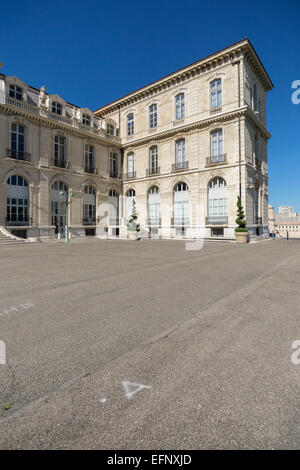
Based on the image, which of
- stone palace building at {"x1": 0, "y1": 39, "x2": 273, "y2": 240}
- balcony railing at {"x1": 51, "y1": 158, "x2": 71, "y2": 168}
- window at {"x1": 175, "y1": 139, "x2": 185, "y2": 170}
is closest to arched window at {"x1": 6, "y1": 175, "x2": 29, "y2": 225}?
stone palace building at {"x1": 0, "y1": 39, "x2": 273, "y2": 240}

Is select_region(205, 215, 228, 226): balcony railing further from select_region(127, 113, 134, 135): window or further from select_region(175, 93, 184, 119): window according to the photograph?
select_region(127, 113, 134, 135): window

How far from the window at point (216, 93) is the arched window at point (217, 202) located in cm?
780

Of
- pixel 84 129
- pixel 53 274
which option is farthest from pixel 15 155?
pixel 53 274

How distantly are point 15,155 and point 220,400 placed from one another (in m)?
25.7

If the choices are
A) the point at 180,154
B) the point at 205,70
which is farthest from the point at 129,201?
the point at 205,70

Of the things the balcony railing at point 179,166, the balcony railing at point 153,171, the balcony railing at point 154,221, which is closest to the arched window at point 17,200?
the balcony railing at point 154,221

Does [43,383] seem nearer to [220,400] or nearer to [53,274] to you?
[220,400]

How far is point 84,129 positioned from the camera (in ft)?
93.2

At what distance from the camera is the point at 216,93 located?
81.6 feet

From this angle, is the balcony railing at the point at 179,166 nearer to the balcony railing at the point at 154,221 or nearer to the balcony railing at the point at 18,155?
the balcony railing at the point at 154,221

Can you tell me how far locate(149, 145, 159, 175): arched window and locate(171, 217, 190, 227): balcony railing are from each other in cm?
658

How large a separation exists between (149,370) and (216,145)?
25824mm

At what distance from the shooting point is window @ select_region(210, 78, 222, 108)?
24.6 m

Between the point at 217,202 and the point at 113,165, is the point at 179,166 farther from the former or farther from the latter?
the point at 113,165
